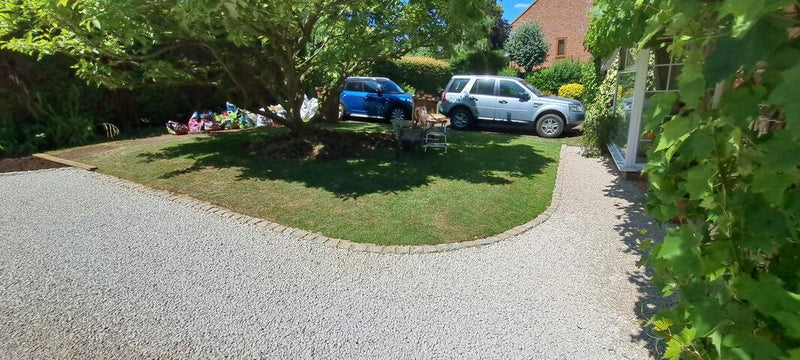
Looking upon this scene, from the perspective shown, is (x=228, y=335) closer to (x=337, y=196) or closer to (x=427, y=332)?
(x=427, y=332)

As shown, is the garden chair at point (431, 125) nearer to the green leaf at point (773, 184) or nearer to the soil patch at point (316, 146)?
the soil patch at point (316, 146)

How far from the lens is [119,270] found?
383cm

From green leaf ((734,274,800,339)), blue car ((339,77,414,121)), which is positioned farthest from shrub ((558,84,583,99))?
green leaf ((734,274,800,339))

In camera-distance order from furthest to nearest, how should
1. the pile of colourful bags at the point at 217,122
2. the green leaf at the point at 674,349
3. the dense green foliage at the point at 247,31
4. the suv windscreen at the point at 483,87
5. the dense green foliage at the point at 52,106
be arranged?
the suv windscreen at the point at 483,87, the pile of colourful bags at the point at 217,122, the dense green foliage at the point at 52,106, the dense green foliage at the point at 247,31, the green leaf at the point at 674,349

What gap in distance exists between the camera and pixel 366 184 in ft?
21.6

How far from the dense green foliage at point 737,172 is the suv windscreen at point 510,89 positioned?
1180 centimetres

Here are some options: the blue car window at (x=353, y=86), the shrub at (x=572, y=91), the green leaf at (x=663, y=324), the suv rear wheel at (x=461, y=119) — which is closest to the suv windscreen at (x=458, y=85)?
the suv rear wheel at (x=461, y=119)

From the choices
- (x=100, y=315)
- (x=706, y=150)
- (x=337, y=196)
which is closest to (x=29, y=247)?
(x=100, y=315)

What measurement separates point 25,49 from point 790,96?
9503mm

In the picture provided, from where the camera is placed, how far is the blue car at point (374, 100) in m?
14.6

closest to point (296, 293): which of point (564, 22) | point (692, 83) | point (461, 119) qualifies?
point (692, 83)

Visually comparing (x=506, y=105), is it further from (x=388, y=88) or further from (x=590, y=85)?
(x=388, y=88)

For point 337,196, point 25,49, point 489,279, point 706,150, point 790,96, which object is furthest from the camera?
point 25,49

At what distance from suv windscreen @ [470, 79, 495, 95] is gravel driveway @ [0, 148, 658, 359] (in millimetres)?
8453
